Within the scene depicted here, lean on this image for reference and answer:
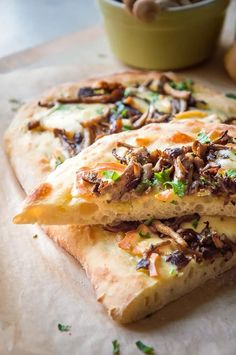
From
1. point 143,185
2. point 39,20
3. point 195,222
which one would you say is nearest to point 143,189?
point 143,185

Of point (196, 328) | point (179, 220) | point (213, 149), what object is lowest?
point (196, 328)

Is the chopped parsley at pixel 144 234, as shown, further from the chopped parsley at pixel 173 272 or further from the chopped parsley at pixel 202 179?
the chopped parsley at pixel 202 179

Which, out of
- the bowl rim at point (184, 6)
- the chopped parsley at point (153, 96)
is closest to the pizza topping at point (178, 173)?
the chopped parsley at point (153, 96)

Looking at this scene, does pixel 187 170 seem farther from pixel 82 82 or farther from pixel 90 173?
pixel 82 82

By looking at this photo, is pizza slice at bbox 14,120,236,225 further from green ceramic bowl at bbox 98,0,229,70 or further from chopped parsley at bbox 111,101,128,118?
green ceramic bowl at bbox 98,0,229,70

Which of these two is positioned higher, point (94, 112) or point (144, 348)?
point (94, 112)

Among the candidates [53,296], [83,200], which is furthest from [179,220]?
[53,296]

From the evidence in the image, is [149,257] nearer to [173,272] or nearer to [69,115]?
[173,272]
